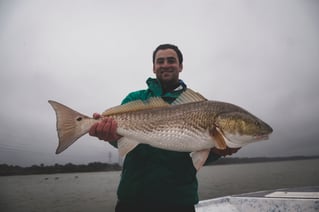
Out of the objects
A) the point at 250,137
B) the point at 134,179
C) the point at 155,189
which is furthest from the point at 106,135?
the point at 250,137

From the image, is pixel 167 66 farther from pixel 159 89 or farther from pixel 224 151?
pixel 224 151

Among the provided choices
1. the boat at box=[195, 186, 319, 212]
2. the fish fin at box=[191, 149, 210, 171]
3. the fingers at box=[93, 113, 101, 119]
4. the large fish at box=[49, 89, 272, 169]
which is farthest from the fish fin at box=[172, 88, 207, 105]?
the boat at box=[195, 186, 319, 212]

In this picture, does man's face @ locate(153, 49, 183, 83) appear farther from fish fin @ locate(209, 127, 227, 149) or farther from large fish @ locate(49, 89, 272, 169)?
fish fin @ locate(209, 127, 227, 149)

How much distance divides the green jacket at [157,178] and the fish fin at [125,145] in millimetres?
407

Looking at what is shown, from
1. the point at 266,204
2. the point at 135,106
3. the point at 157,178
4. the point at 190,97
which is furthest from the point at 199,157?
the point at 266,204

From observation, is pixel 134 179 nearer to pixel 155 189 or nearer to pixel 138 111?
pixel 155 189

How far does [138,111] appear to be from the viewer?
382 centimetres

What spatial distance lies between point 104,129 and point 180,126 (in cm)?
112

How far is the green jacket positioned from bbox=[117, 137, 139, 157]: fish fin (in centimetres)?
41

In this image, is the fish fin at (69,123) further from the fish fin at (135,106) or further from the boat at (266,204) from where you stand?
the boat at (266,204)

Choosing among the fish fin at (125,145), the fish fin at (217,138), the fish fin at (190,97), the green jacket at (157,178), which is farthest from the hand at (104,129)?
the fish fin at (217,138)

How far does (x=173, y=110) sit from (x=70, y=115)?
5.00 ft

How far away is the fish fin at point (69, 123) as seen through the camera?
3467 mm

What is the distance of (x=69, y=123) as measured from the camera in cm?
354
